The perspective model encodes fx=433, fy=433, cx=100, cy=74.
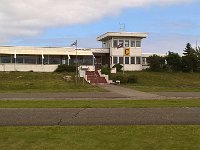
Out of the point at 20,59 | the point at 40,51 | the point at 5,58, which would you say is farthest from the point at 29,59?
the point at 5,58

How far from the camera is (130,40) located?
72812 millimetres

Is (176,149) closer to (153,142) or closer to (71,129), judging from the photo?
(153,142)

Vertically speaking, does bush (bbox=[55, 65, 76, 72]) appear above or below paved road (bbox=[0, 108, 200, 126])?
above

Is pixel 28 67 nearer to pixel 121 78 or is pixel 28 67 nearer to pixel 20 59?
pixel 20 59

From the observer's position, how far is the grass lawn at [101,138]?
9.29 meters

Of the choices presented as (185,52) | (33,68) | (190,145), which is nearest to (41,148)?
(190,145)

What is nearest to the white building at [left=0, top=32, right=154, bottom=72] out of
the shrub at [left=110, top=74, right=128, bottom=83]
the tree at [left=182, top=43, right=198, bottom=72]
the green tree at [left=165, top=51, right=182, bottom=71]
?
the green tree at [left=165, top=51, right=182, bottom=71]

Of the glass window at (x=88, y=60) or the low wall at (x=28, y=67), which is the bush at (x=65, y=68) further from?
the glass window at (x=88, y=60)

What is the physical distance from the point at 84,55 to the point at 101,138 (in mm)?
56497

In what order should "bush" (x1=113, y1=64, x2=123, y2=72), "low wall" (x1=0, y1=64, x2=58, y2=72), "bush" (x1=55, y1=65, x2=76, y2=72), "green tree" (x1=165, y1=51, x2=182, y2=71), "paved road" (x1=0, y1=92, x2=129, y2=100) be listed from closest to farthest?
"paved road" (x1=0, y1=92, x2=129, y2=100)
"bush" (x1=55, y1=65, x2=76, y2=72)
"low wall" (x1=0, y1=64, x2=58, y2=72)
"bush" (x1=113, y1=64, x2=123, y2=72)
"green tree" (x1=165, y1=51, x2=182, y2=71)

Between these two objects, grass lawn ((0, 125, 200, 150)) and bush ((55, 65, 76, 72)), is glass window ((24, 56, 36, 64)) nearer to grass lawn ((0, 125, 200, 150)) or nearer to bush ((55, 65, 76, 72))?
bush ((55, 65, 76, 72))

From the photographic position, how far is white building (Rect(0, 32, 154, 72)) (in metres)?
63.6

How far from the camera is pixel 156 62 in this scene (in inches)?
2731

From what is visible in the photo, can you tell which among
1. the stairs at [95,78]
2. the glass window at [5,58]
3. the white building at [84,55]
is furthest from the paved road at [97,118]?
the glass window at [5,58]
